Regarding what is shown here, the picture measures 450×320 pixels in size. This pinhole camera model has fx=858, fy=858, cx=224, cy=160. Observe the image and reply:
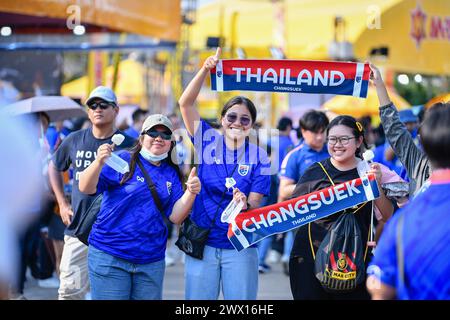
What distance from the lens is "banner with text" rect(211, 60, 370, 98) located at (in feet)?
19.3

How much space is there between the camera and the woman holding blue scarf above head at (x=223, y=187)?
217 inches

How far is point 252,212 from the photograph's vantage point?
17.8 ft

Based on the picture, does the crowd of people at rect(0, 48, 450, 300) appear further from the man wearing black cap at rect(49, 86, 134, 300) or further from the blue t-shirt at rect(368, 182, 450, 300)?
the blue t-shirt at rect(368, 182, 450, 300)

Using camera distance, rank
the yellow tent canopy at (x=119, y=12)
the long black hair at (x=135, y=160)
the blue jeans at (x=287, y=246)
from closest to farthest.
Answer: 1. the long black hair at (x=135, y=160)
2. the yellow tent canopy at (x=119, y=12)
3. the blue jeans at (x=287, y=246)

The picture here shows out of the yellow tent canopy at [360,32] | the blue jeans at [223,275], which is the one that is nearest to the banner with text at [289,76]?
the blue jeans at [223,275]

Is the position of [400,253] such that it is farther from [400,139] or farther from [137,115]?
[137,115]

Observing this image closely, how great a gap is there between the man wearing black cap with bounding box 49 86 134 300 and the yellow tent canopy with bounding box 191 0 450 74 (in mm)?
9307

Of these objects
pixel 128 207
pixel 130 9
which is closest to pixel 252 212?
pixel 128 207

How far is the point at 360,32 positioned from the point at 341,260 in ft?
40.5

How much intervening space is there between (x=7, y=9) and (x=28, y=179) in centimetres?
576

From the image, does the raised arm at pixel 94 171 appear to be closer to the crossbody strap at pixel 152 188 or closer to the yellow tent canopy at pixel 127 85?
the crossbody strap at pixel 152 188

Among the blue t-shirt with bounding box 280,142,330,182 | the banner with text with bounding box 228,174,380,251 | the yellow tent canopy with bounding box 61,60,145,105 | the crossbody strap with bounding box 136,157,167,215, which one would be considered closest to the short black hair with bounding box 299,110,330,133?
the blue t-shirt with bounding box 280,142,330,182

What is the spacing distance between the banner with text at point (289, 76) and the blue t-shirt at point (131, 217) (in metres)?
0.89
